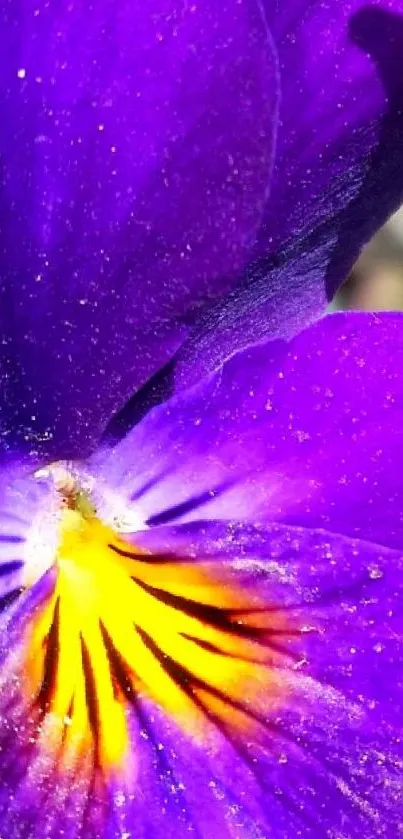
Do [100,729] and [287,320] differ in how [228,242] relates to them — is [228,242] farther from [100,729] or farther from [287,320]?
[100,729]

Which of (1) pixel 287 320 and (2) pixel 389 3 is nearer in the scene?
(2) pixel 389 3

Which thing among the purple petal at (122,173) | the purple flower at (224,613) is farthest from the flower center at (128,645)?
the purple petal at (122,173)

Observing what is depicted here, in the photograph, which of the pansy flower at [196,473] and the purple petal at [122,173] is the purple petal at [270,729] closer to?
the pansy flower at [196,473]

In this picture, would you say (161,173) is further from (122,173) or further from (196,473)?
(196,473)

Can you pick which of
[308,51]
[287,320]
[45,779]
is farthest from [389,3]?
[45,779]

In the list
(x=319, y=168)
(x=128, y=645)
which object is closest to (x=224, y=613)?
(x=128, y=645)

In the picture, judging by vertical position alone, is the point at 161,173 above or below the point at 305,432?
above

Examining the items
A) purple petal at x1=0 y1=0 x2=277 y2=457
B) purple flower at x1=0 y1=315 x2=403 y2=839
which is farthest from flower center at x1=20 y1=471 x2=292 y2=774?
purple petal at x1=0 y1=0 x2=277 y2=457
